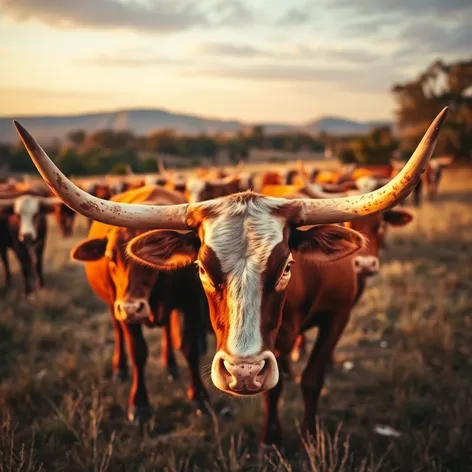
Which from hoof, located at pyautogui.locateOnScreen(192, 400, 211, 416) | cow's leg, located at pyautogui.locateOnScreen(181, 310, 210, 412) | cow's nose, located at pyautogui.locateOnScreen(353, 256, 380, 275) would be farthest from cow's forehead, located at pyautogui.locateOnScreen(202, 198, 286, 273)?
hoof, located at pyautogui.locateOnScreen(192, 400, 211, 416)

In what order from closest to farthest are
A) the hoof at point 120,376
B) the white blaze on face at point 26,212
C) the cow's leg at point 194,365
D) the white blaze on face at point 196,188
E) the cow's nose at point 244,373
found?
the cow's nose at point 244,373 < the cow's leg at point 194,365 < the hoof at point 120,376 < the white blaze on face at point 26,212 < the white blaze on face at point 196,188

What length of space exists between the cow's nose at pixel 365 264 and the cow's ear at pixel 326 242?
1.70 meters

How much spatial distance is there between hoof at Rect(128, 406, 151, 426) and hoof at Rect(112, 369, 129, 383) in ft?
2.49

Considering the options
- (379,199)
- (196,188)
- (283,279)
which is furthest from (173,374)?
(196,188)

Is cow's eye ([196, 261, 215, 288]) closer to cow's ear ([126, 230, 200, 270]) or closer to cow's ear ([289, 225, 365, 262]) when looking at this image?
cow's ear ([126, 230, 200, 270])

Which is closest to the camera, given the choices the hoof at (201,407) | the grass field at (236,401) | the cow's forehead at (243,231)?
the cow's forehead at (243,231)

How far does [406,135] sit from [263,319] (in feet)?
107

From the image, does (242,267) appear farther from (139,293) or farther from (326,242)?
(139,293)

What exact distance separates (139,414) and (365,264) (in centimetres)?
260

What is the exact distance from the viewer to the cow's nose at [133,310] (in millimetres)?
3309

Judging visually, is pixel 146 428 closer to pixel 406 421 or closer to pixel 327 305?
pixel 327 305

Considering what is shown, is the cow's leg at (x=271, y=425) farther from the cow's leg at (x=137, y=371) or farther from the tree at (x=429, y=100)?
the tree at (x=429, y=100)

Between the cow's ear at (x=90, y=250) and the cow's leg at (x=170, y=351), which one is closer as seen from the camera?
the cow's ear at (x=90, y=250)

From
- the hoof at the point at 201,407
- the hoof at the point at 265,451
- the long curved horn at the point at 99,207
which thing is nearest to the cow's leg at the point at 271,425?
the hoof at the point at 265,451
